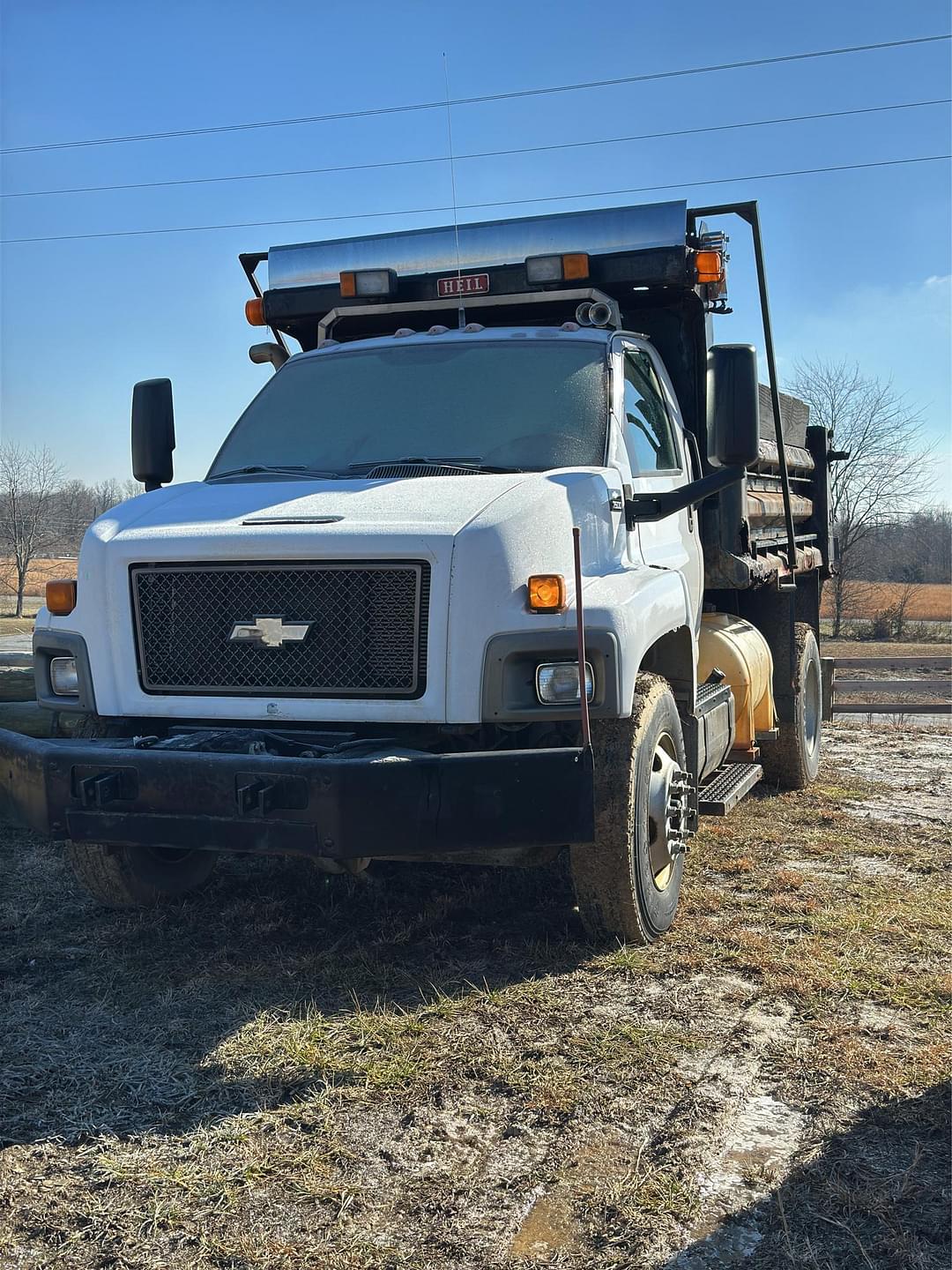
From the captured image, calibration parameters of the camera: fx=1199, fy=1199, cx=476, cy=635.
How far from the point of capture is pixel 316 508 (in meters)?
4.48

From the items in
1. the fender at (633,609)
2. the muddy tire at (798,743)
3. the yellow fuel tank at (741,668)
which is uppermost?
the fender at (633,609)

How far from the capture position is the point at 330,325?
6863mm

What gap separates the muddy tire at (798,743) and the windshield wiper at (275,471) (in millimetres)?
4209

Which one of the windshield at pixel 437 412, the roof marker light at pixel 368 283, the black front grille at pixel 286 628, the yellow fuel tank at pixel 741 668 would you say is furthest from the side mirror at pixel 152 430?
the yellow fuel tank at pixel 741 668

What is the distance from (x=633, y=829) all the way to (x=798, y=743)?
409 cm

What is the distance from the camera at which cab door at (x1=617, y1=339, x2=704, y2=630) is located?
5.37 m

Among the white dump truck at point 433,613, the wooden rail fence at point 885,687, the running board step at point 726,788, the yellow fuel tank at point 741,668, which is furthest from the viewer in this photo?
the wooden rail fence at point 885,687

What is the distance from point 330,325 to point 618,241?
5.70ft

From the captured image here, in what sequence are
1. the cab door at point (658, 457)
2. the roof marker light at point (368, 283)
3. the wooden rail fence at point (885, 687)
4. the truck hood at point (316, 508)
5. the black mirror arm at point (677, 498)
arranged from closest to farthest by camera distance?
the truck hood at point (316, 508), the black mirror arm at point (677, 498), the cab door at point (658, 457), the roof marker light at point (368, 283), the wooden rail fence at point (885, 687)

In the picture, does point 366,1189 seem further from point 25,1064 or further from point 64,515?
point 64,515

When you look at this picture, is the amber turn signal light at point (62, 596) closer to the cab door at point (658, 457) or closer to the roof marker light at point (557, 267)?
the cab door at point (658, 457)

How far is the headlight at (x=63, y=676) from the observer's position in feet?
15.6

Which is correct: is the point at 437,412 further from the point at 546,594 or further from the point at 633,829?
the point at 633,829

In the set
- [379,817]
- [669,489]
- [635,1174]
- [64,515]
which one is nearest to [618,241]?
[669,489]
